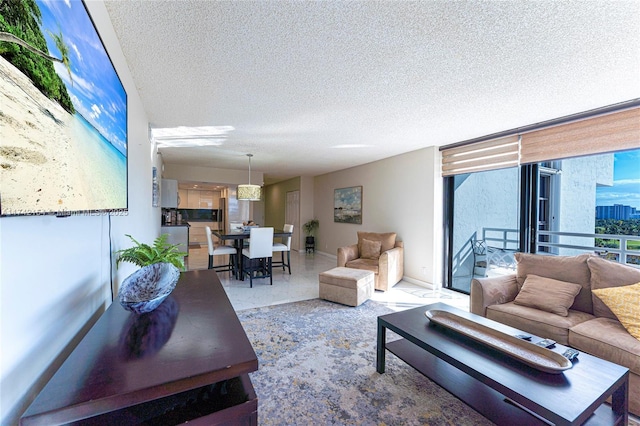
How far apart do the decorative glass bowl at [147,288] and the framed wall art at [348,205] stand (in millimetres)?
4928

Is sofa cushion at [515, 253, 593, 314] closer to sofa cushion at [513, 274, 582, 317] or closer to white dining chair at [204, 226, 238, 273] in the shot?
sofa cushion at [513, 274, 582, 317]

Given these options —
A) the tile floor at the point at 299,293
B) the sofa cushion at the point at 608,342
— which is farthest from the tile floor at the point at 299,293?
the sofa cushion at the point at 608,342

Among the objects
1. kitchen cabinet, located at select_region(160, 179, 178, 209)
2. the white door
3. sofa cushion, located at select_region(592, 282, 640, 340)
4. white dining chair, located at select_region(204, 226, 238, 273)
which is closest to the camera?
sofa cushion, located at select_region(592, 282, 640, 340)

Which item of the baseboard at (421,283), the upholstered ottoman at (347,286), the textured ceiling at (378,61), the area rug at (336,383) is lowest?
the area rug at (336,383)

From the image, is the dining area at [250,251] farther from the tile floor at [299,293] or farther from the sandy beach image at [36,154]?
the sandy beach image at [36,154]

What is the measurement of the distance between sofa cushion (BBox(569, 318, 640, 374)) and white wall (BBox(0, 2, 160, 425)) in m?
2.90

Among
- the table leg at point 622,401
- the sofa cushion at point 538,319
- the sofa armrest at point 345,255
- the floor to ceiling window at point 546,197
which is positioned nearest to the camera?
the table leg at point 622,401

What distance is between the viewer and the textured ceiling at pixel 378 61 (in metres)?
1.46

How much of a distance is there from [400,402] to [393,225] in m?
3.53

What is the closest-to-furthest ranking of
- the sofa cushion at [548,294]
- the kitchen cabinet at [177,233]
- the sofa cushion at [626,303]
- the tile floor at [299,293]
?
the sofa cushion at [626,303], the sofa cushion at [548,294], the tile floor at [299,293], the kitchen cabinet at [177,233]

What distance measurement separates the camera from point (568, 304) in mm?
2232

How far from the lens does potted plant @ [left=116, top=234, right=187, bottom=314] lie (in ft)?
3.86

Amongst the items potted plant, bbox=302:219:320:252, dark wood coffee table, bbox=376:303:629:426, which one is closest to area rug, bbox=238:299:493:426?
dark wood coffee table, bbox=376:303:629:426

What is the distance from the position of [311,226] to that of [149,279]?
656 centimetres
